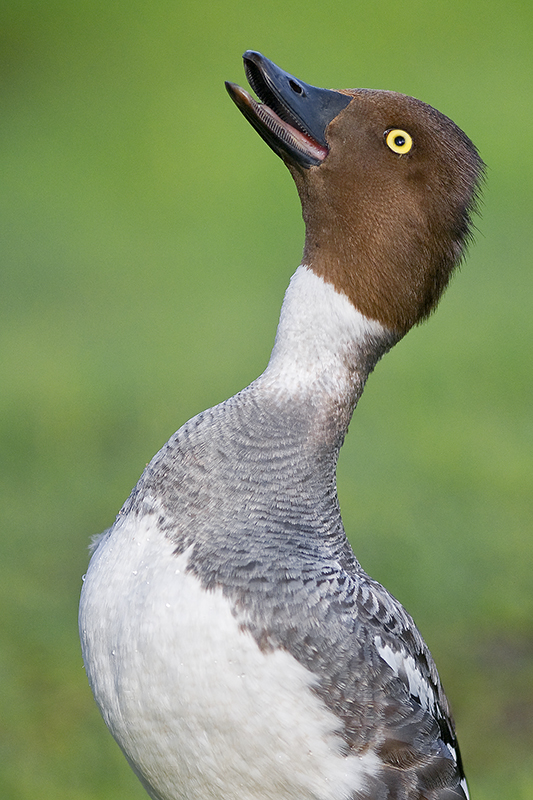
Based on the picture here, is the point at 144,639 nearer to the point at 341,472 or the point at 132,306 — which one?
the point at 341,472

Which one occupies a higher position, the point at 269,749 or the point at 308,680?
the point at 308,680

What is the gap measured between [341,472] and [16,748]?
7.55 feet

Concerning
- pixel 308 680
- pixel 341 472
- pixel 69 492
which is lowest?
pixel 69 492

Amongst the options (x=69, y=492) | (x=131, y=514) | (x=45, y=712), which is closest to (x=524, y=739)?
(x=45, y=712)

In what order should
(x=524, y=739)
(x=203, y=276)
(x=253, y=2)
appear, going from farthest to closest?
(x=253, y=2)
(x=203, y=276)
(x=524, y=739)

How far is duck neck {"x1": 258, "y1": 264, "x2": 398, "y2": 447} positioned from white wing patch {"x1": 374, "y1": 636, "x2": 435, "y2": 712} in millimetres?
352

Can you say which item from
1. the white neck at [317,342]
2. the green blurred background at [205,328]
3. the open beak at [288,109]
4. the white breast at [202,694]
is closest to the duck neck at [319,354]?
the white neck at [317,342]

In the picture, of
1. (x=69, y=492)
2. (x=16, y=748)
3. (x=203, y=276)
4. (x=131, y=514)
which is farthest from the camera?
(x=203, y=276)

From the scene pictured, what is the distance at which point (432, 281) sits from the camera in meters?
1.72

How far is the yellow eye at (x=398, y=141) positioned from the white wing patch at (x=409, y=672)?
2.68ft

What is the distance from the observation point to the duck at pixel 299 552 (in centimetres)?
148

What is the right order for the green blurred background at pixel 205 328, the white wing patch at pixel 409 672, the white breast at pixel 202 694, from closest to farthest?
the white breast at pixel 202 694 < the white wing patch at pixel 409 672 < the green blurred background at pixel 205 328

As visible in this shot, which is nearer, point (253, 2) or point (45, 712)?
point (45, 712)

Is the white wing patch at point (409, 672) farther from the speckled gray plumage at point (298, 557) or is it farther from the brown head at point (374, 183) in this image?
the brown head at point (374, 183)
